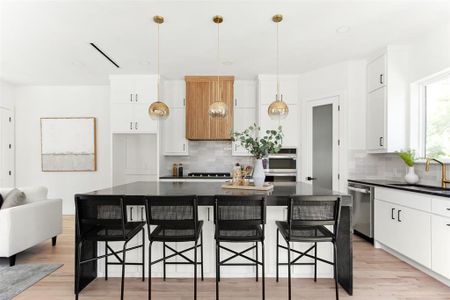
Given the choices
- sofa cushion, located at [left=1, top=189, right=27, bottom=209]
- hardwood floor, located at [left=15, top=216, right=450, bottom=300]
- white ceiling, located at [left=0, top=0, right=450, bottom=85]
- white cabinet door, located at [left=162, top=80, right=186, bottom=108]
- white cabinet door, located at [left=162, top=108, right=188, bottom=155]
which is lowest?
hardwood floor, located at [left=15, top=216, right=450, bottom=300]

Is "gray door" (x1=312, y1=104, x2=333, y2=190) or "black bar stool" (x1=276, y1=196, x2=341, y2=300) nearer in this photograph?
"black bar stool" (x1=276, y1=196, x2=341, y2=300)

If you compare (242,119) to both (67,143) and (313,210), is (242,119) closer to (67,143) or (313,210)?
(313,210)

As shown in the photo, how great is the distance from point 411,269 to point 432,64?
8.58 ft

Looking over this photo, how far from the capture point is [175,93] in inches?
199

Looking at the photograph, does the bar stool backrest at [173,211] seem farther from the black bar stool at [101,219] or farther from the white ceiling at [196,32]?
the white ceiling at [196,32]

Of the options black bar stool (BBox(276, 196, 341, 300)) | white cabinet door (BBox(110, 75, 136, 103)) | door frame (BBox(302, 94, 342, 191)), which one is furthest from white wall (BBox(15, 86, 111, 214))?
black bar stool (BBox(276, 196, 341, 300))

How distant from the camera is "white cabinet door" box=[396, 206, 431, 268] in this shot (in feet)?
8.68

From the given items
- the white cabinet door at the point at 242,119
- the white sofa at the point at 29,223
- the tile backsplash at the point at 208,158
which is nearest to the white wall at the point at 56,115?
the tile backsplash at the point at 208,158

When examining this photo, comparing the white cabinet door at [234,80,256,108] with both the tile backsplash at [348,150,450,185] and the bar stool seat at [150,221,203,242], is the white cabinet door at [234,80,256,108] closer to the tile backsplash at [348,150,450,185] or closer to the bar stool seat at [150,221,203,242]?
the tile backsplash at [348,150,450,185]

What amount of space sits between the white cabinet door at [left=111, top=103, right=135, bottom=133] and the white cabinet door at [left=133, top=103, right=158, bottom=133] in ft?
0.25

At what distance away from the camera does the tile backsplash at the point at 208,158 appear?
17.3 feet

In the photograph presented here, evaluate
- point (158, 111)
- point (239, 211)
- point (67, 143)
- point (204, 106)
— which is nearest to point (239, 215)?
point (239, 211)

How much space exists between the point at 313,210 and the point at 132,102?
3954 mm

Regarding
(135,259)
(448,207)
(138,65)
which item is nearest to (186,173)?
(138,65)
